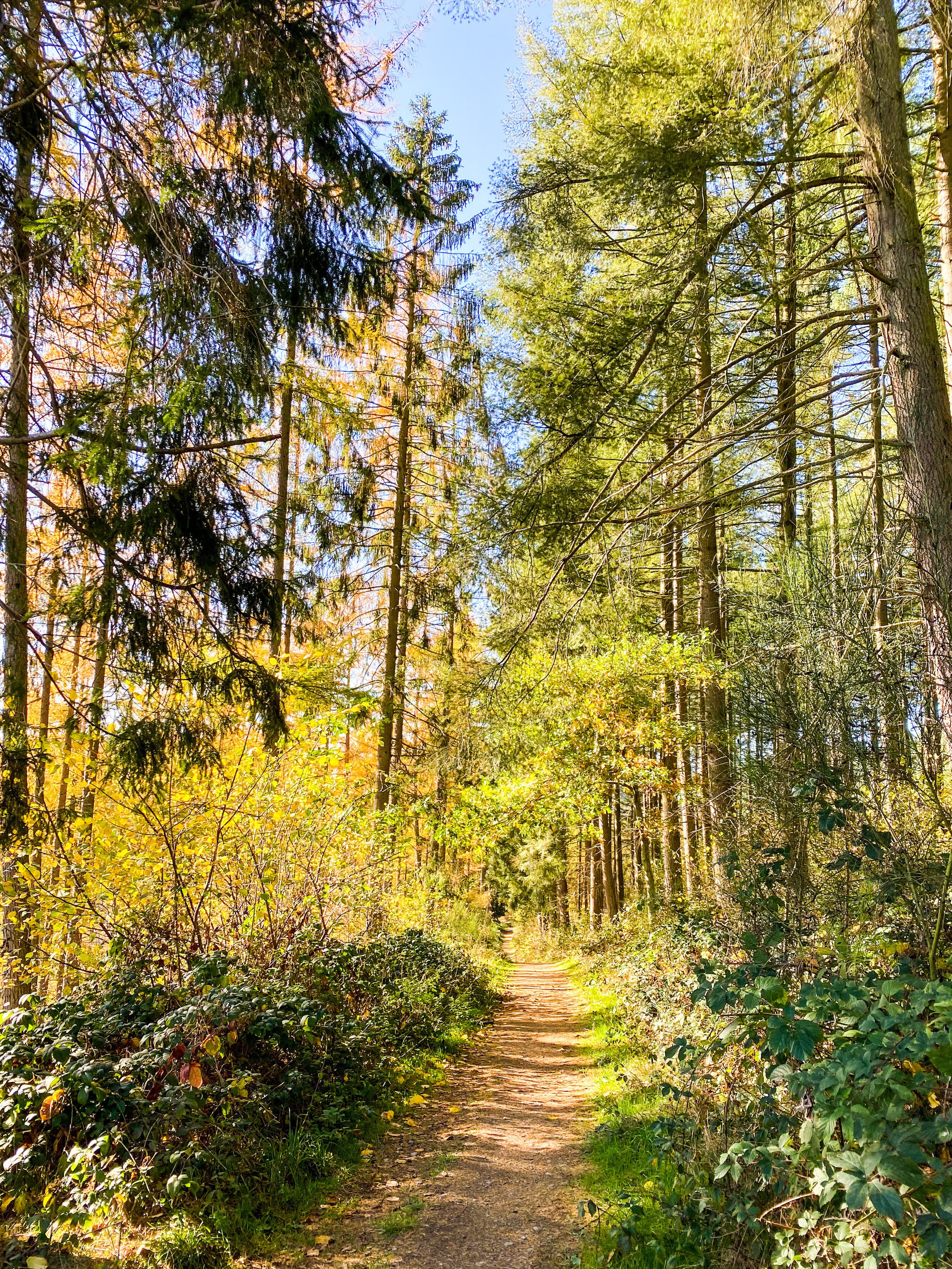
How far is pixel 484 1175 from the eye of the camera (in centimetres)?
510

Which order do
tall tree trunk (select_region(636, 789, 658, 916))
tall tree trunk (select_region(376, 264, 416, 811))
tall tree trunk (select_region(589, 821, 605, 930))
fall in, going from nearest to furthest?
tall tree trunk (select_region(376, 264, 416, 811))
tall tree trunk (select_region(636, 789, 658, 916))
tall tree trunk (select_region(589, 821, 605, 930))

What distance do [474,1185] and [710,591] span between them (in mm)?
7314

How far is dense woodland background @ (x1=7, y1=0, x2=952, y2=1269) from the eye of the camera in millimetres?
3791

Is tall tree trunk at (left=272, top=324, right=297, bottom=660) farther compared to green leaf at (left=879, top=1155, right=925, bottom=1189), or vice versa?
tall tree trunk at (left=272, top=324, right=297, bottom=660)

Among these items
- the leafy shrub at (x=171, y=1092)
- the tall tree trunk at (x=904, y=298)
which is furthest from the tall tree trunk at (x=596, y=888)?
the tall tree trunk at (x=904, y=298)

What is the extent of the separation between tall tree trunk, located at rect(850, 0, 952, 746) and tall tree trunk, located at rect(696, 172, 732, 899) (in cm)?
114

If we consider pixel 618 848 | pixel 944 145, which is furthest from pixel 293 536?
pixel 618 848

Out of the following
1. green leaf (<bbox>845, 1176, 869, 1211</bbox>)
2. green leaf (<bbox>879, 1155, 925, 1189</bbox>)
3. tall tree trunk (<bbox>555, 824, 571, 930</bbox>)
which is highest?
green leaf (<bbox>879, 1155, 925, 1189</bbox>)

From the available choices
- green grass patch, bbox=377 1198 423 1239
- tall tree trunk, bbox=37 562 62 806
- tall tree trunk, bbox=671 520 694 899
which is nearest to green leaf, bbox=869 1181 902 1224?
green grass patch, bbox=377 1198 423 1239

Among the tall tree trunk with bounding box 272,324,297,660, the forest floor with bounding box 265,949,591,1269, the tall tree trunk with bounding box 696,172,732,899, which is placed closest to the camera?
the forest floor with bounding box 265,949,591,1269

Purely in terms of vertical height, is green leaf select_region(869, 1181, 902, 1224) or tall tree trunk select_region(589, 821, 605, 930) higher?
green leaf select_region(869, 1181, 902, 1224)

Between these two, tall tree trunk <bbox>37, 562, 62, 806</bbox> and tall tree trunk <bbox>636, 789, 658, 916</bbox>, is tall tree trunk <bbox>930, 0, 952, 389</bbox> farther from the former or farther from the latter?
tall tree trunk <bbox>636, 789, 658, 916</bbox>

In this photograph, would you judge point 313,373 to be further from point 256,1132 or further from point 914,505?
point 256,1132

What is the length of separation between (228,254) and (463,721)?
521cm
